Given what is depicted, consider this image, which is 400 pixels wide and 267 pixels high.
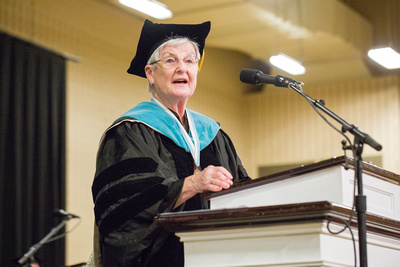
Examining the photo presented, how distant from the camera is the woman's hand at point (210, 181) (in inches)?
93.7

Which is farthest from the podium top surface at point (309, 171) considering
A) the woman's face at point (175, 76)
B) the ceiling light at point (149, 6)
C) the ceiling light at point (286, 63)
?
the ceiling light at point (286, 63)

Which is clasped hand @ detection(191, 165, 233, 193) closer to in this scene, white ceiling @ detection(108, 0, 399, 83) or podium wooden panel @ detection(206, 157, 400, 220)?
podium wooden panel @ detection(206, 157, 400, 220)

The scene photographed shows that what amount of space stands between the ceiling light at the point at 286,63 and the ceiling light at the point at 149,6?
2578 millimetres

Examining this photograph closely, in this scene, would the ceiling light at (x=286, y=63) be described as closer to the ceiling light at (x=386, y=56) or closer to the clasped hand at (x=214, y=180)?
the ceiling light at (x=386, y=56)

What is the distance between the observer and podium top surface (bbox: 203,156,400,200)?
216 centimetres

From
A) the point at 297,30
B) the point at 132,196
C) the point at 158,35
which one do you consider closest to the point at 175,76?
the point at 158,35

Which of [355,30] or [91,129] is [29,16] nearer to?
[91,129]

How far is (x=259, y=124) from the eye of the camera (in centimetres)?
1344

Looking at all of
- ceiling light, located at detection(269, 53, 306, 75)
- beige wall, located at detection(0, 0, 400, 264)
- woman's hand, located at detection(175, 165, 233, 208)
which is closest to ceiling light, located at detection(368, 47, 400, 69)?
ceiling light, located at detection(269, 53, 306, 75)

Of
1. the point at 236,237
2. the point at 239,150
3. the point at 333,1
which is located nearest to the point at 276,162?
the point at 239,150

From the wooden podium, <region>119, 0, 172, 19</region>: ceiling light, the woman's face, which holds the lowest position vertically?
the wooden podium

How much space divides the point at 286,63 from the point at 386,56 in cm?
147

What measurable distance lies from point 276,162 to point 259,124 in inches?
34.3

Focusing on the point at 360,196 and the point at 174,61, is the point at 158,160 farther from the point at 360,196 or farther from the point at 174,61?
the point at 360,196
